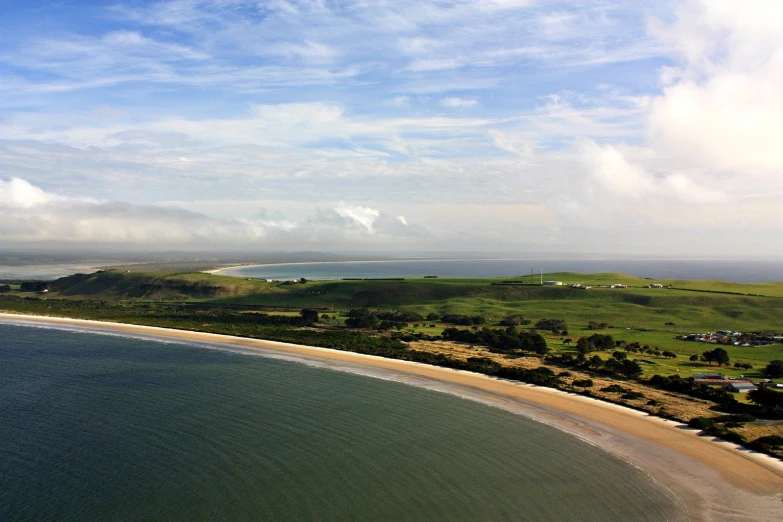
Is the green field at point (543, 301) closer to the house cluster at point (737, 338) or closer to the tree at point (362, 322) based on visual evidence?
the house cluster at point (737, 338)

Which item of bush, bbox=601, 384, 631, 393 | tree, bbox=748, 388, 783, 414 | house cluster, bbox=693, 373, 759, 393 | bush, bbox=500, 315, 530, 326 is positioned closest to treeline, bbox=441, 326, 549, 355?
bush, bbox=500, 315, 530, 326

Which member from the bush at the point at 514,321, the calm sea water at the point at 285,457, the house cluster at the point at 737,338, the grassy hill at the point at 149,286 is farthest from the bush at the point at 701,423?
the grassy hill at the point at 149,286

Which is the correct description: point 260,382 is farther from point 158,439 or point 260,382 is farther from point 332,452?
point 332,452

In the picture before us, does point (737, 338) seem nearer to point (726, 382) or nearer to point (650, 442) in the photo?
point (726, 382)

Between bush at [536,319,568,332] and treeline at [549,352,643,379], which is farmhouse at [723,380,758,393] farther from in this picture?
bush at [536,319,568,332]

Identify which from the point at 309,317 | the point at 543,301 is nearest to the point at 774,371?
the point at 543,301

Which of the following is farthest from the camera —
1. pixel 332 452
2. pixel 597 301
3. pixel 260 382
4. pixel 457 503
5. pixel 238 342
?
pixel 597 301

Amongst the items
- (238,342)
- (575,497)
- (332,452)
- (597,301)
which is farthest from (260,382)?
(597,301)
